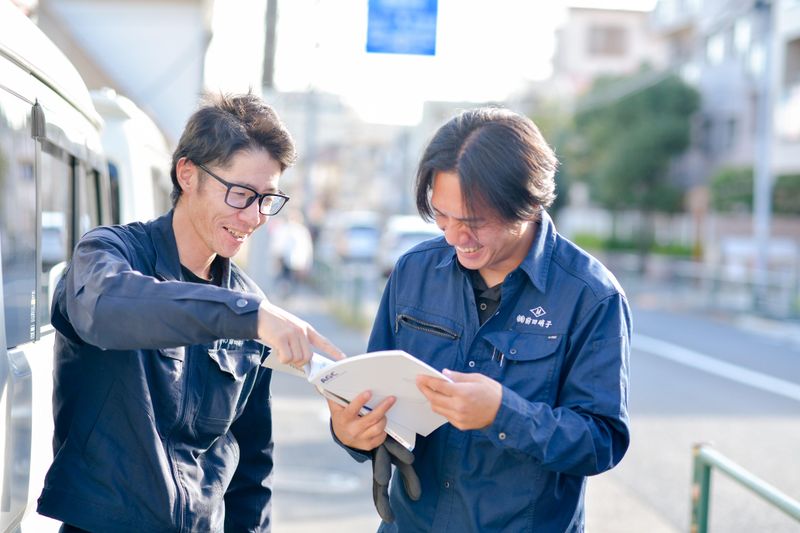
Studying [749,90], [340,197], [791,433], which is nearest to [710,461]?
[791,433]

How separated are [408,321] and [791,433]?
28.3 feet

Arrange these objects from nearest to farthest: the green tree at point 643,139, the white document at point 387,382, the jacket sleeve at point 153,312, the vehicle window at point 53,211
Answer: the jacket sleeve at point 153,312, the white document at point 387,382, the vehicle window at point 53,211, the green tree at point 643,139

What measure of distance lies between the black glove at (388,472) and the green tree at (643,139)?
1403 inches

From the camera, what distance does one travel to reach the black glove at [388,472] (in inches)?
102

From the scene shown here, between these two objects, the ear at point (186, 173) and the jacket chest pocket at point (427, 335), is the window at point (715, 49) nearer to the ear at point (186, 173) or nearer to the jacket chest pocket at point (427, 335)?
the jacket chest pocket at point (427, 335)

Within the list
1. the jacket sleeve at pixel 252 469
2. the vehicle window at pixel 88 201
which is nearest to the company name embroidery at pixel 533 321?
the jacket sleeve at pixel 252 469

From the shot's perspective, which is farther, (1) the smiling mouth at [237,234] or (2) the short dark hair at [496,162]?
(1) the smiling mouth at [237,234]

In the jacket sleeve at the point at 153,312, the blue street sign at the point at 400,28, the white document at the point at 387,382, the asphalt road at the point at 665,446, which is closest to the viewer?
the jacket sleeve at the point at 153,312

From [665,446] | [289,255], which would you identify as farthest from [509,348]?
[289,255]

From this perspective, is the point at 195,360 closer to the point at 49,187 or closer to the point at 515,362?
the point at 515,362

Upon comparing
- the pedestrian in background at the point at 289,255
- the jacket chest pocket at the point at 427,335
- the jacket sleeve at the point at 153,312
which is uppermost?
the jacket sleeve at the point at 153,312

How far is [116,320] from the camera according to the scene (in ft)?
7.03

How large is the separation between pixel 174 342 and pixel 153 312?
3.1 inches

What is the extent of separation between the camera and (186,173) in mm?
2629
